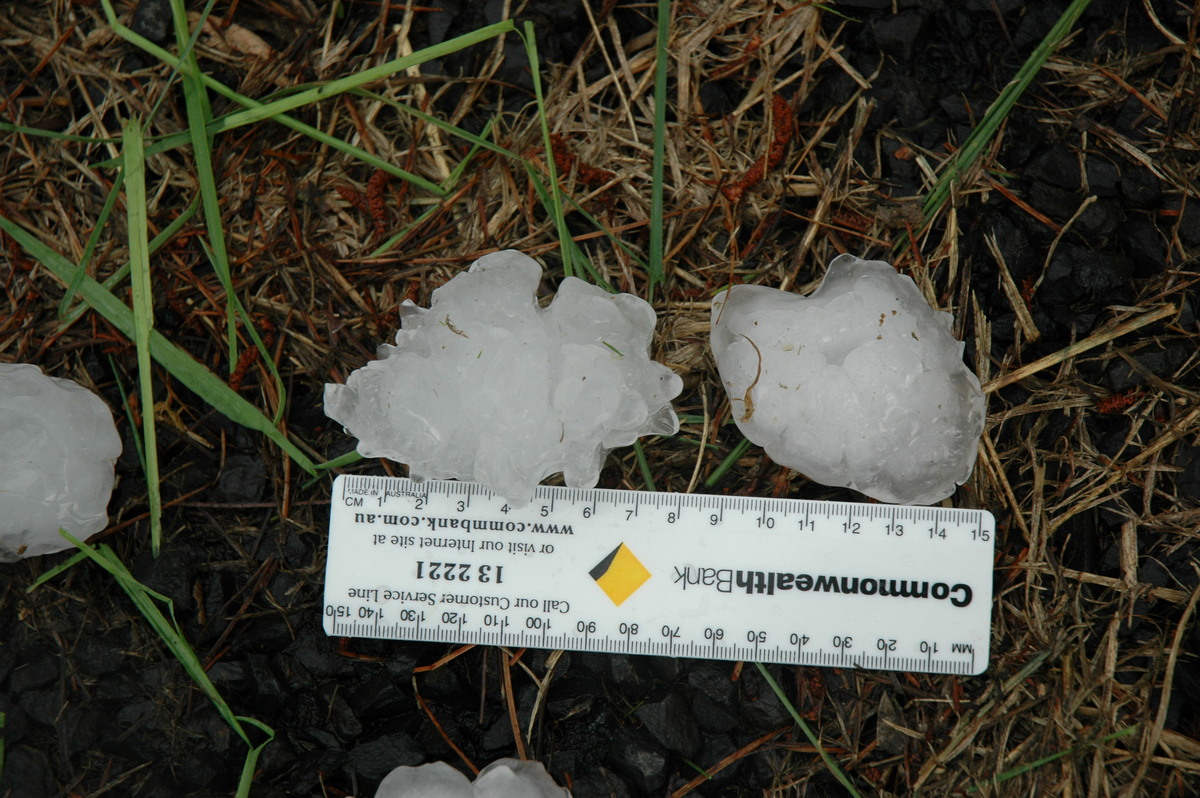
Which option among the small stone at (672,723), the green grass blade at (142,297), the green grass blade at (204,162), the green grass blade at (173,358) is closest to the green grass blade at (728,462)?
the small stone at (672,723)

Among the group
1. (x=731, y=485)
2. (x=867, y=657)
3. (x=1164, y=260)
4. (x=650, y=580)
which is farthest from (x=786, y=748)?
(x=1164, y=260)

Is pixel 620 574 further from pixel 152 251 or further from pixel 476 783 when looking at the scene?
pixel 152 251

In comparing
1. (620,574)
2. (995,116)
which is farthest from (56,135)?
(995,116)

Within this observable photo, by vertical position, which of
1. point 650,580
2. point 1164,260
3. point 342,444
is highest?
point 1164,260

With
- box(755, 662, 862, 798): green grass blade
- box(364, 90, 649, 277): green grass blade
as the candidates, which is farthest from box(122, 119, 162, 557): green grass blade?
box(755, 662, 862, 798): green grass blade

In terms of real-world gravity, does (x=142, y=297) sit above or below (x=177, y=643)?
above

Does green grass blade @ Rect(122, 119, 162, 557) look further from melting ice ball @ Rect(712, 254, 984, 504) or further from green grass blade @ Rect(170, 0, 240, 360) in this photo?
melting ice ball @ Rect(712, 254, 984, 504)

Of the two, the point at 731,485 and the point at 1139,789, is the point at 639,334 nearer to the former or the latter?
the point at 731,485
